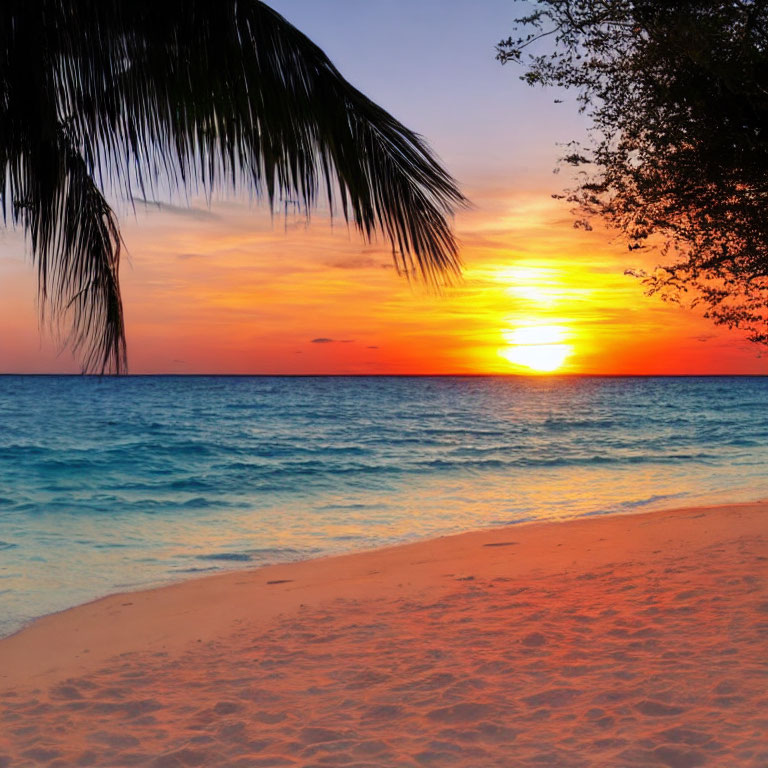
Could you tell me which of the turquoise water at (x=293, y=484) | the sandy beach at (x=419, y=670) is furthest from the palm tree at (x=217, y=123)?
the turquoise water at (x=293, y=484)

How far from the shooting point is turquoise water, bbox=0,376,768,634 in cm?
1134

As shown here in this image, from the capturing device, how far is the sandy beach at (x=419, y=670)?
4043 mm

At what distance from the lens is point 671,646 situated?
17.2ft

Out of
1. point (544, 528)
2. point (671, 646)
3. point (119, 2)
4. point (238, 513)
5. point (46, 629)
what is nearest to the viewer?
point (119, 2)

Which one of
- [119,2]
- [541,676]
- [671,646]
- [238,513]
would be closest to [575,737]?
[541,676]

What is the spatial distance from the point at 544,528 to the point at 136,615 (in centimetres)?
638

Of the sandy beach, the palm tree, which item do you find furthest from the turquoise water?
the palm tree

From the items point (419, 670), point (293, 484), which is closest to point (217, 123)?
point (419, 670)

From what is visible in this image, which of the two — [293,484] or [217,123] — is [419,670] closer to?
[217,123]

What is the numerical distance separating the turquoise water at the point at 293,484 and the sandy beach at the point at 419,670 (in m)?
2.52

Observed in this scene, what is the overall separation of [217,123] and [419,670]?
358cm

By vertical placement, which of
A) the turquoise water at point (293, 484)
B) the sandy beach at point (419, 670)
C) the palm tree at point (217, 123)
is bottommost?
the turquoise water at point (293, 484)

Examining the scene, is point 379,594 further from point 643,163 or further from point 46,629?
→ point 643,163

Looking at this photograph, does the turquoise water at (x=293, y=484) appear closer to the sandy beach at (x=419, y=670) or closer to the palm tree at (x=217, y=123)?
the sandy beach at (x=419, y=670)
